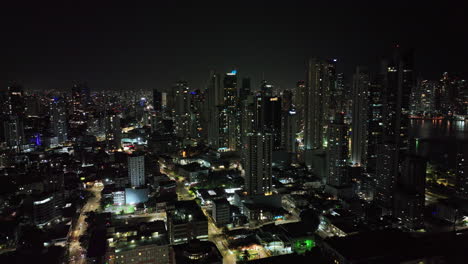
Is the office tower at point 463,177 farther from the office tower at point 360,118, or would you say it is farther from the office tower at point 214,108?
the office tower at point 214,108

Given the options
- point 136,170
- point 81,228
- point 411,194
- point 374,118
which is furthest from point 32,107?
point 411,194

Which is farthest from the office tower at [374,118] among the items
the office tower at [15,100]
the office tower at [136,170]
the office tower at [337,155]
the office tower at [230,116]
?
the office tower at [15,100]

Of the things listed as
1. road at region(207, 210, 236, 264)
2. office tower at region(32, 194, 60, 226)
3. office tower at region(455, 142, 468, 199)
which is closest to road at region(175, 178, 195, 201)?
road at region(207, 210, 236, 264)

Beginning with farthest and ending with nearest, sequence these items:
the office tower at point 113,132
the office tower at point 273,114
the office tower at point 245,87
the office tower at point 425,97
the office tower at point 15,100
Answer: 1. the office tower at point 425,97
2. the office tower at point 15,100
3. the office tower at point 245,87
4. the office tower at point 113,132
5. the office tower at point 273,114

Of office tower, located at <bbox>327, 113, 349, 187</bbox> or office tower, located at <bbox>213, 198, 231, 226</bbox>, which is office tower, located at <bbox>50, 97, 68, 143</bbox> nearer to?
office tower, located at <bbox>213, 198, 231, 226</bbox>

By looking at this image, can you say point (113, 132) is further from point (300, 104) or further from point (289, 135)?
point (300, 104)

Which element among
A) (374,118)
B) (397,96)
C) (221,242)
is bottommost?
(221,242)
